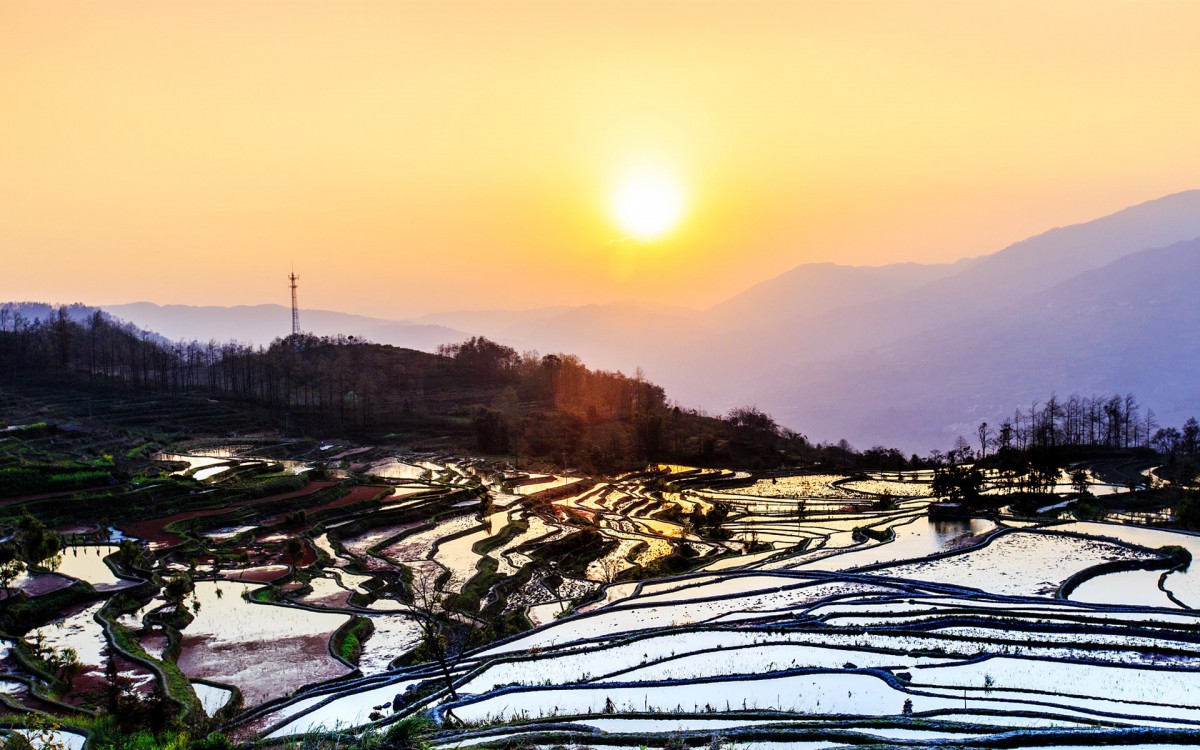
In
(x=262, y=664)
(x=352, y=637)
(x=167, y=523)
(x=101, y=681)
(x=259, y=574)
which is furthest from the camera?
(x=167, y=523)

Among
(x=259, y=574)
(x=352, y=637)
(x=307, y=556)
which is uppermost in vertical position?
(x=307, y=556)

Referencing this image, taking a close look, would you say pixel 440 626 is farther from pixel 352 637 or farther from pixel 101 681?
pixel 101 681

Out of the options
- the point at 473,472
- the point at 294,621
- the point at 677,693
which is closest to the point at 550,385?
the point at 473,472

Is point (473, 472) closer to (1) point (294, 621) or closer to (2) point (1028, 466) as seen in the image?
(1) point (294, 621)

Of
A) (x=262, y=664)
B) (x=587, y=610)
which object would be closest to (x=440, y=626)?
(x=587, y=610)

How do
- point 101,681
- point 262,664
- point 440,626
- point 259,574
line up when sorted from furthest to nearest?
point 259,574
point 440,626
point 262,664
point 101,681

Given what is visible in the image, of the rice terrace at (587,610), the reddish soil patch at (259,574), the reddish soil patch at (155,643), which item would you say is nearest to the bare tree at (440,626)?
the rice terrace at (587,610)
